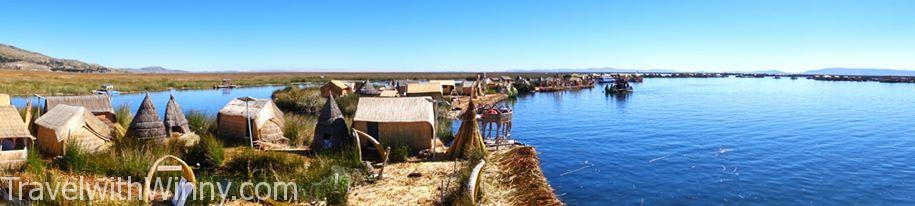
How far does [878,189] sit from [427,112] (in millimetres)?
12303

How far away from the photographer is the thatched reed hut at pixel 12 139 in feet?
40.8

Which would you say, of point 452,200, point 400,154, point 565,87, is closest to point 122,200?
point 452,200

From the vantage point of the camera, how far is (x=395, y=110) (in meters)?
17.1

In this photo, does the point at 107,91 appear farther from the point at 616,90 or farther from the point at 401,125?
the point at 616,90

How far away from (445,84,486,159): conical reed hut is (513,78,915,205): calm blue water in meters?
2.45

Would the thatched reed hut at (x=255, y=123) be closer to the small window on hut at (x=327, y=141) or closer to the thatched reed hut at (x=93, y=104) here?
the small window on hut at (x=327, y=141)

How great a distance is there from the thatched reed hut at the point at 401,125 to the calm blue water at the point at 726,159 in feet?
12.7

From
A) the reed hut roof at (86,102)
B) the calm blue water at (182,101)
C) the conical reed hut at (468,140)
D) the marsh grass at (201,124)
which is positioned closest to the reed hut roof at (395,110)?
the conical reed hut at (468,140)

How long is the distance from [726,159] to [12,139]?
2039 cm

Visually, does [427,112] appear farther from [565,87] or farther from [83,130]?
[565,87]

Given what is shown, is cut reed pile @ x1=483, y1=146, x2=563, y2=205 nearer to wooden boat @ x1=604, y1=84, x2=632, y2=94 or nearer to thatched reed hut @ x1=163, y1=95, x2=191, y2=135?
thatched reed hut @ x1=163, y1=95, x2=191, y2=135

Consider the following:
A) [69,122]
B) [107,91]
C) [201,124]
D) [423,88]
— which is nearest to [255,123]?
[201,124]

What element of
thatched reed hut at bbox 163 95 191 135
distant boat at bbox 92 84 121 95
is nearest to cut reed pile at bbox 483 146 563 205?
thatched reed hut at bbox 163 95 191 135

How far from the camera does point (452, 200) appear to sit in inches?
Answer: 414
